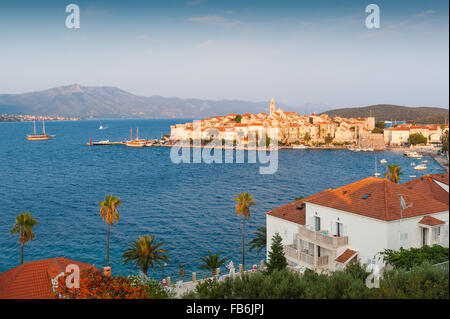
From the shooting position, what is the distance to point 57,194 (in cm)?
4884

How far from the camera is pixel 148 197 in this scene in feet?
156

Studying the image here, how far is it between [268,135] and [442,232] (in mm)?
113560

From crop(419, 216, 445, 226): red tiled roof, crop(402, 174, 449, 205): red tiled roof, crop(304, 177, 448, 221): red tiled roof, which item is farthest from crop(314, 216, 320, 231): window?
crop(419, 216, 445, 226): red tiled roof

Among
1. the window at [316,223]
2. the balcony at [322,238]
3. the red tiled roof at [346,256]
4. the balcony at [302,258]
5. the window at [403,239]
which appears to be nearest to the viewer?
the window at [403,239]

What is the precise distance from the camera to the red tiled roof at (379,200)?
1024 centimetres

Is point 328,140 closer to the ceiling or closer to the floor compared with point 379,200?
closer to the floor

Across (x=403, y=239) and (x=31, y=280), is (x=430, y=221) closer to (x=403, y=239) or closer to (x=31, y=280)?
(x=403, y=239)

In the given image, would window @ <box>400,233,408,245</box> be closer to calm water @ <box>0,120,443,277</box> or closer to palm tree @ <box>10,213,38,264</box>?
calm water @ <box>0,120,443,277</box>

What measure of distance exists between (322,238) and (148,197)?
3676cm

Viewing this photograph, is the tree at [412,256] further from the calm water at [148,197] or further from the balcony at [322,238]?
the calm water at [148,197]

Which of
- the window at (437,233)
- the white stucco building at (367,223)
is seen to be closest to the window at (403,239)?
the white stucco building at (367,223)

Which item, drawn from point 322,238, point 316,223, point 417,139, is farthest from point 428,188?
point 417,139
